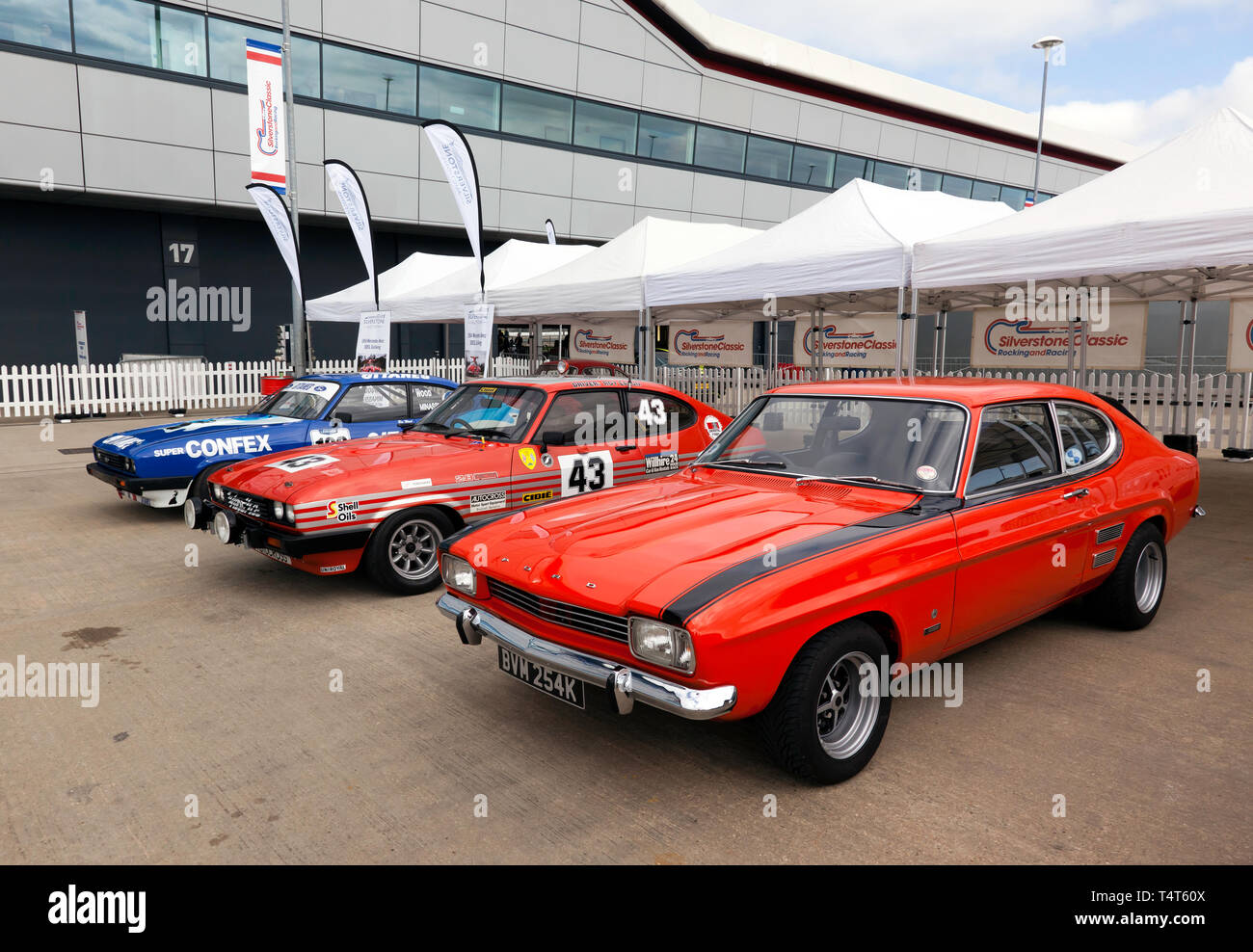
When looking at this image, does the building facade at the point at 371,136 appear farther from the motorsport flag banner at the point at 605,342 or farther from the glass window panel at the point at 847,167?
the motorsport flag banner at the point at 605,342

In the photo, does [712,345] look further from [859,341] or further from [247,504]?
[247,504]

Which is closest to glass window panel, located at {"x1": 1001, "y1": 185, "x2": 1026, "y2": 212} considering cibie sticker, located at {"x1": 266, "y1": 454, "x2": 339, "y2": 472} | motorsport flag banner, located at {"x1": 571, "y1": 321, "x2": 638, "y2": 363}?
→ motorsport flag banner, located at {"x1": 571, "y1": 321, "x2": 638, "y2": 363}

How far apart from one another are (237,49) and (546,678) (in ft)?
71.4

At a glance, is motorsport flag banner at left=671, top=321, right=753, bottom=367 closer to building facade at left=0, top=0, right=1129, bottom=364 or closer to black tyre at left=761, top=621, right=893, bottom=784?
building facade at left=0, top=0, right=1129, bottom=364

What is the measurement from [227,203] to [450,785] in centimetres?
2075

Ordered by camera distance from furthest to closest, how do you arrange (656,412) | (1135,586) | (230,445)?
(230,445) < (656,412) < (1135,586)

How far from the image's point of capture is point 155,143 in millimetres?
18938

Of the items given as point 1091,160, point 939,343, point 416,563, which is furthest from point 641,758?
point 1091,160

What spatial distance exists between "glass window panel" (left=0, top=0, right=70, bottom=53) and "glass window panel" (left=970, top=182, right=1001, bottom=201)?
32352 mm

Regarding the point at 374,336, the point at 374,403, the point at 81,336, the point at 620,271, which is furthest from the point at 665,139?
the point at 374,403

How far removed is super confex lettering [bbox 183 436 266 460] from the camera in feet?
25.0

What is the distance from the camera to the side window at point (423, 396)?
8383mm

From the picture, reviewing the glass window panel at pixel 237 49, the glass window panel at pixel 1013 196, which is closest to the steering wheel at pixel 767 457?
the glass window panel at pixel 237 49

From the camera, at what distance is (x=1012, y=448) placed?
13.2 feet
